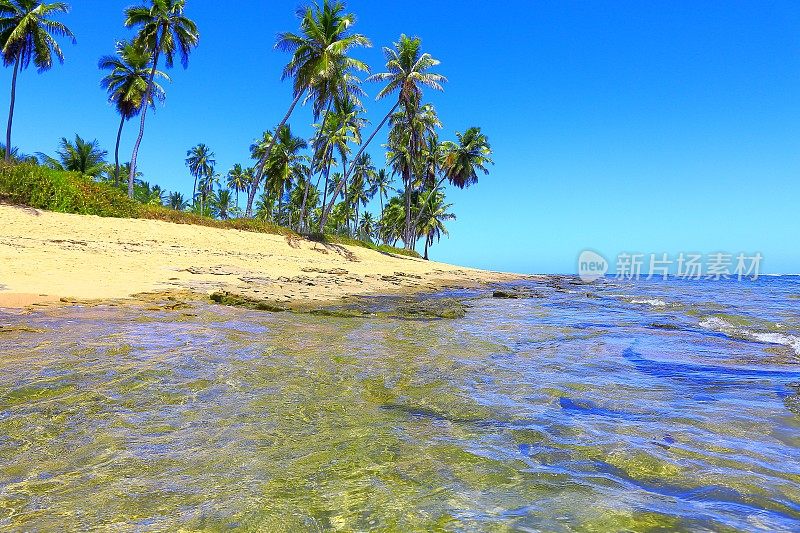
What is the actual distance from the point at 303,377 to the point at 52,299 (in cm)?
620

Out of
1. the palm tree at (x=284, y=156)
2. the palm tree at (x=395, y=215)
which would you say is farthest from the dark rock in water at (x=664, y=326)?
the palm tree at (x=395, y=215)

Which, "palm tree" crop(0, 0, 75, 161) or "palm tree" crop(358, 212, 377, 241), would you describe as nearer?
"palm tree" crop(0, 0, 75, 161)

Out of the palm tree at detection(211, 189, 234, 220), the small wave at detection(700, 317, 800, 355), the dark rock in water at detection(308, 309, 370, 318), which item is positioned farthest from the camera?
the palm tree at detection(211, 189, 234, 220)

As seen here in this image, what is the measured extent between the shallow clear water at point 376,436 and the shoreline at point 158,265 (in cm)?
379

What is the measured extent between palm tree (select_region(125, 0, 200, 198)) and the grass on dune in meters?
7.58

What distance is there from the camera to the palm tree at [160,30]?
2892 cm

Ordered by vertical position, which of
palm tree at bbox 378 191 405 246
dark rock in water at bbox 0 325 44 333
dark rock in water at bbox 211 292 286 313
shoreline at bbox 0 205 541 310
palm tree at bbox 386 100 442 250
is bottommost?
dark rock in water at bbox 0 325 44 333

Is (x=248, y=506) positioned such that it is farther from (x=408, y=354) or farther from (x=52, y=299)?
(x=52, y=299)

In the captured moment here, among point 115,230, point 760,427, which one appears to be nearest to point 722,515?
point 760,427

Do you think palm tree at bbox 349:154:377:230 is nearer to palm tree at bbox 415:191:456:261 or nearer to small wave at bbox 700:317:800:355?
palm tree at bbox 415:191:456:261

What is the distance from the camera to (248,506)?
6.15 feet

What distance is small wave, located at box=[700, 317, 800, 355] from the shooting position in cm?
Result: 731

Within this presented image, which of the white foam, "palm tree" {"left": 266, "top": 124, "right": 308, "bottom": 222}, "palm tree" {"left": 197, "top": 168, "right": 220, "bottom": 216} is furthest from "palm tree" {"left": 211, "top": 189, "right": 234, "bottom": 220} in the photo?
the white foam

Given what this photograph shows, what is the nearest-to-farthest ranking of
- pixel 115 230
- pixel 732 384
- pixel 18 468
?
pixel 18 468 → pixel 732 384 → pixel 115 230
